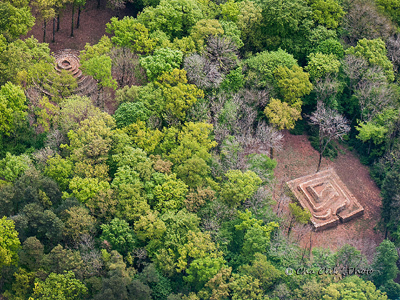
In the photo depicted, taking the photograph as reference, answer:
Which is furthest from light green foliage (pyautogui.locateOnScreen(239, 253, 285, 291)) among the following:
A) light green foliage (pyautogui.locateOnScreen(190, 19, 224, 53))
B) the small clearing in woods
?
light green foliage (pyautogui.locateOnScreen(190, 19, 224, 53))

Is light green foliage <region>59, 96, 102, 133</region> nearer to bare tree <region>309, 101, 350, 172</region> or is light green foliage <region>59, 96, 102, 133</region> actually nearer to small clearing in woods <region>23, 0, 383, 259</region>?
small clearing in woods <region>23, 0, 383, 259</region>

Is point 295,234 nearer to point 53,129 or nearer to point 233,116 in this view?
point 233,116

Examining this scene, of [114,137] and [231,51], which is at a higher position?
[231,51]

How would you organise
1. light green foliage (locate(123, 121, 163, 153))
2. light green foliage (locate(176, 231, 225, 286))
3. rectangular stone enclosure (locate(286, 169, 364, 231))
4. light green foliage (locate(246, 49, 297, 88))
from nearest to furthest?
light green foliage (locate(176, 231, 225, 286)) < light green foliage (locate(123, 121, 163, 153)) < rectangular stone enclosure (locate(286, 169, 364, 231)) < light green foliage (locate(246, 49, 297, 88))

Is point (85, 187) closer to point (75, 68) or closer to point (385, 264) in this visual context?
point (75, 68)

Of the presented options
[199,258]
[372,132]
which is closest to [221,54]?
[372,132]

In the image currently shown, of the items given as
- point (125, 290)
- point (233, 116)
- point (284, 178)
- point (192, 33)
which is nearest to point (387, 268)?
point (284, 178)
